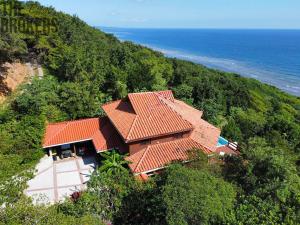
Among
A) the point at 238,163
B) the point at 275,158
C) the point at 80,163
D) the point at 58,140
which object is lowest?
the point at 80,163

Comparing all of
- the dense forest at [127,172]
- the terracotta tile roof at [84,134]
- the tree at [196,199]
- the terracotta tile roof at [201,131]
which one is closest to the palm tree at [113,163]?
the dense forest at [127,172]

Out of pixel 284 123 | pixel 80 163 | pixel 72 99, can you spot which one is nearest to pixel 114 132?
pixel 80 163

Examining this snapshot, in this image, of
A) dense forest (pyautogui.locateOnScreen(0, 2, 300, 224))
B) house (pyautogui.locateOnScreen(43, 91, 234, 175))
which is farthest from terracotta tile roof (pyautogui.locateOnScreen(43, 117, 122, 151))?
dense forest (pyautogui.locateOnScreen(0, 2, 300, 224))

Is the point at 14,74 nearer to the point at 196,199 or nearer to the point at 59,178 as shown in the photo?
the point at 59,178

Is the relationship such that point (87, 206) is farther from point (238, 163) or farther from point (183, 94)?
point (183, 94)

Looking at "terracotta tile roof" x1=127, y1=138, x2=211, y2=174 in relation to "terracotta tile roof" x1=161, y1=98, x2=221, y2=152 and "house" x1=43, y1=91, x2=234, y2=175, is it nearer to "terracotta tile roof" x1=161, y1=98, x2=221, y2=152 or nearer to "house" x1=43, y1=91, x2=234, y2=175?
"house" x1=43, y1=91, x2=234, y2=175

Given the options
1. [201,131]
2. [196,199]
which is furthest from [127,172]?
[201,131]
